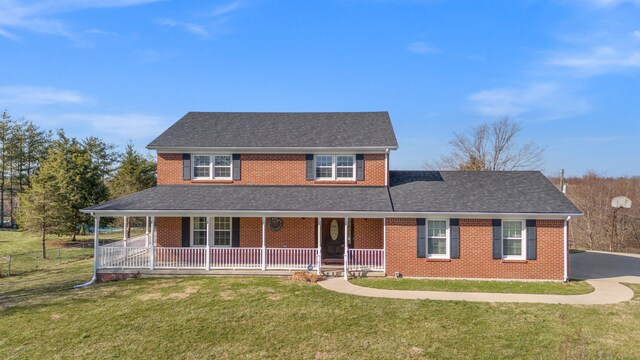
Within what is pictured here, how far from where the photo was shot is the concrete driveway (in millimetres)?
16438

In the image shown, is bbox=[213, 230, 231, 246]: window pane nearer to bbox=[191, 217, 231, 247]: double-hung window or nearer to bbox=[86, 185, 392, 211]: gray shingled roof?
bbox=[191, 217, 231, 247]: double-hung window

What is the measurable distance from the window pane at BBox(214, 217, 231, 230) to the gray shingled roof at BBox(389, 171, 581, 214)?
24.8 feet

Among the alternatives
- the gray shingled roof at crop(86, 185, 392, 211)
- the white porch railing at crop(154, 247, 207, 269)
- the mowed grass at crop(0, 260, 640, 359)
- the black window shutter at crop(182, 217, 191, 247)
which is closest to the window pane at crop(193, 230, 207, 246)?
the black window shutter at crop(182, 217, 191, 247)

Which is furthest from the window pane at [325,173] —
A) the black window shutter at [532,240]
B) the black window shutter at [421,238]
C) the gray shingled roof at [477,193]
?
the black window shutter at [532,240]

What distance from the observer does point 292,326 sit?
10.4m

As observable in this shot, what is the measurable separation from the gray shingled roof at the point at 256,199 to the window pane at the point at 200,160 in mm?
1155

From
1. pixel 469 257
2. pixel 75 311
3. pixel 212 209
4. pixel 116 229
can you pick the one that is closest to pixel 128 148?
pixel 116 229

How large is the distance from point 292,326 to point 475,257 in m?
8.67

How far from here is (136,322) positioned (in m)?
10.8

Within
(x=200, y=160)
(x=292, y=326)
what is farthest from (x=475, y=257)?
(x=200, y=160)

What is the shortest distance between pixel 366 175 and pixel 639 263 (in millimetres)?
15681

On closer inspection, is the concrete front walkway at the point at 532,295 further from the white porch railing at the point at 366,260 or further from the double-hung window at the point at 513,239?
the double-hung window at the point at 513,239

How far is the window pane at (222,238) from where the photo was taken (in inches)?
695

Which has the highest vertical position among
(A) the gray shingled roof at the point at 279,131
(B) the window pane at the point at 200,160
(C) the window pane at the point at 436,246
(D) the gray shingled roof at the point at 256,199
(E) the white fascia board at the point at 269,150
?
(A) the gray shingled roof at the point at 279,131
